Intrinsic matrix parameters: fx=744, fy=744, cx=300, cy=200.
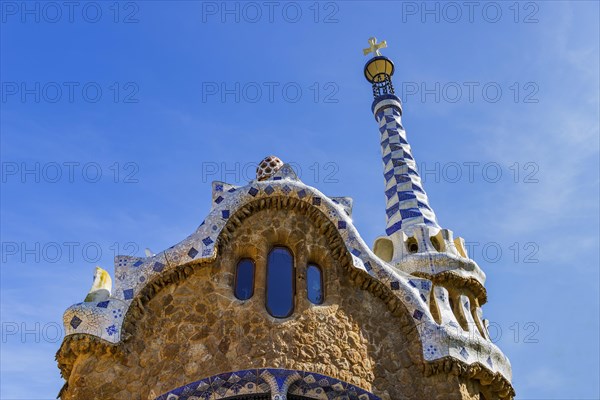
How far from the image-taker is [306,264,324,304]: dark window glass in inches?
317

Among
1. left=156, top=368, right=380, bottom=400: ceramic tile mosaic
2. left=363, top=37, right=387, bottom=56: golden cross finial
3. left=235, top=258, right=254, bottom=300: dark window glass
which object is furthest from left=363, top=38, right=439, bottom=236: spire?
left=156, top=368, right=380, bottom=400: ceramic tile mosaic

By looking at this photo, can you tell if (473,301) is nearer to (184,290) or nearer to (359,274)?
(359,274)

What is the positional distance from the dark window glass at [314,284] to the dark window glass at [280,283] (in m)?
0.19

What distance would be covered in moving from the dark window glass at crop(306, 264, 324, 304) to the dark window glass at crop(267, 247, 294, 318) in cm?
19

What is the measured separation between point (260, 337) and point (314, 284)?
107cm

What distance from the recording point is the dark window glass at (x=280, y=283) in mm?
7852

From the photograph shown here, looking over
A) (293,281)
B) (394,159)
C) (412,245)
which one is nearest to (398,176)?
(394,159)

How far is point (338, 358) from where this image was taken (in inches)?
293

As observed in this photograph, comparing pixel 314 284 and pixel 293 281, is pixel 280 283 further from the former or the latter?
pixel 314 284

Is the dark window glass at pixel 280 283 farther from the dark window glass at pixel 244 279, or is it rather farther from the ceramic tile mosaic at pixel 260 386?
the ceramic tile mosaic at pixel 260 386

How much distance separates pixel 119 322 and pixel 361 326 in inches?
99.0

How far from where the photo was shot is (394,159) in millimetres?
12422

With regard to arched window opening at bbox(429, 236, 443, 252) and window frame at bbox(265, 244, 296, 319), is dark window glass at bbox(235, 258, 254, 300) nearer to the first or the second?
window frame at bbox(265, 244, 296, 319)

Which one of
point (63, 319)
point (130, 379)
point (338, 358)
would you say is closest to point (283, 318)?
point (338, 358)
